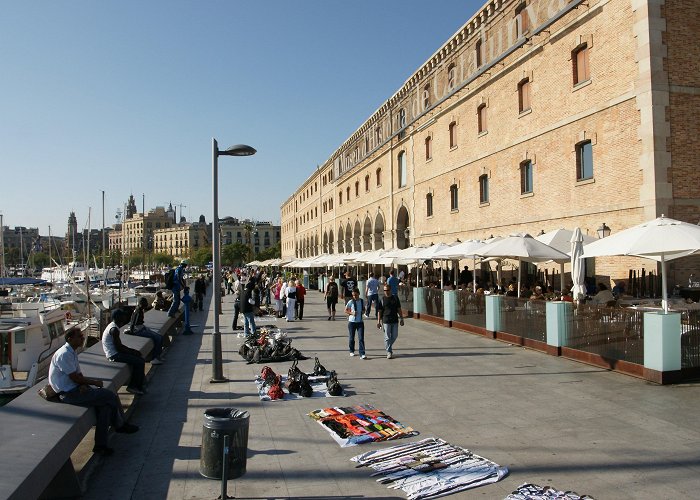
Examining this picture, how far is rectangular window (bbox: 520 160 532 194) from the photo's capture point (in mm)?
23875

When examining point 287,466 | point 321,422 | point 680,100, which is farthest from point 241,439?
point 680,100

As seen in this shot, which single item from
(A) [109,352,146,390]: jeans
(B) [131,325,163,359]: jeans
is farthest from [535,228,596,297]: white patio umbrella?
(A) [109,352,146,390]: jeans

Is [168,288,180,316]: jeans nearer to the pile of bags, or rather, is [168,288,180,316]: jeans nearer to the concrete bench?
the pile of bags

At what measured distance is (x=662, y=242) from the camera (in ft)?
37.0

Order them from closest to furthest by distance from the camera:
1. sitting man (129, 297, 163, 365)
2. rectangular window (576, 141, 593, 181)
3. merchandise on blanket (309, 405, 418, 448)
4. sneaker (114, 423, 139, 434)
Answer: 1. merchandise on blanket (309, 405, 418, 448)
2. sneaker (114, 423, 139, 434)
3. sitting man (129, 297, 163, 365)
4. rectangular window (576, 141, 593, 181)

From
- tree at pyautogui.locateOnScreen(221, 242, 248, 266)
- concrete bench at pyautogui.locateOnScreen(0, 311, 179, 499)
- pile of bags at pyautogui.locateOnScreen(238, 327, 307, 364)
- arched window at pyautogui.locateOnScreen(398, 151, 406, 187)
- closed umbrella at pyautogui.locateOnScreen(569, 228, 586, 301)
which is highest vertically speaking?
arched window at pyautogui.locateOnScreen(398, 151, 406, 187)

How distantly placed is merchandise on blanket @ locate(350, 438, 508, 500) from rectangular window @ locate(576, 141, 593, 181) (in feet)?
50.7

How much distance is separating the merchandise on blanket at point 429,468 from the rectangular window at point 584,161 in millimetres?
15465

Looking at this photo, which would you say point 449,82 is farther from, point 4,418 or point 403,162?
point 4,418

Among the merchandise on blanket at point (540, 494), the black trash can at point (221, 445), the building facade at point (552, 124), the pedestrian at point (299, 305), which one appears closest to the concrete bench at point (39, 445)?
the black trash can at point (221, 445)

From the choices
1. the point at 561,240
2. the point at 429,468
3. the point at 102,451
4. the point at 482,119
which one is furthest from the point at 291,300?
the point at 429,468

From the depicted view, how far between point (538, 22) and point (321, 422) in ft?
64.6

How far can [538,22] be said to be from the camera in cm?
2262

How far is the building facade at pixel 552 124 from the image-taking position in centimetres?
1714
